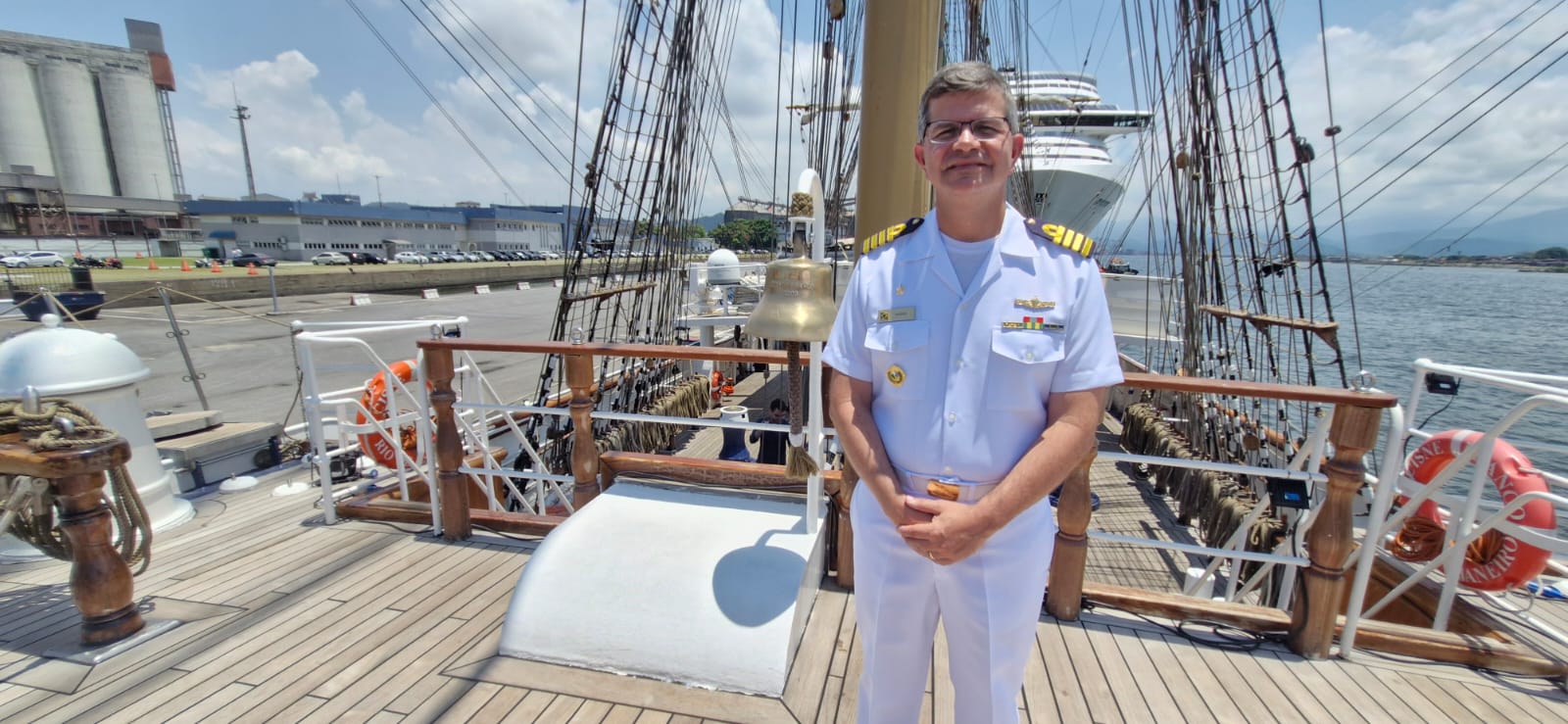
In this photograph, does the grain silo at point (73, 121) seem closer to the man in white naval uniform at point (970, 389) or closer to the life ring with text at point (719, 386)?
the life ring with text at point (719, 386)

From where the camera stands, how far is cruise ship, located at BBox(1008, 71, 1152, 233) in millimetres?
26625

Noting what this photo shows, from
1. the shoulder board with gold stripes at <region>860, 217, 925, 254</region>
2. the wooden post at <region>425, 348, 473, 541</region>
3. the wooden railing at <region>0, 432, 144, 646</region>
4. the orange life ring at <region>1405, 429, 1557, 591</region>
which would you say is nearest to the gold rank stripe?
the shoulder board with gold stripes at <region>860, 217, 925, 254</region>

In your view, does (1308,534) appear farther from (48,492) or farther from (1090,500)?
(48,492)

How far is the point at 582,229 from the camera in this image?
675 cm

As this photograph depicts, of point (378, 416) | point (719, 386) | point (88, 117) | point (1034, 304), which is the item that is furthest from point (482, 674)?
point (88, 117)

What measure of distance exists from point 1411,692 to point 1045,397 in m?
2.14

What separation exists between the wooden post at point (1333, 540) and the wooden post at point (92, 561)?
14.9 feet

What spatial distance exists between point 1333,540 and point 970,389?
1966mm

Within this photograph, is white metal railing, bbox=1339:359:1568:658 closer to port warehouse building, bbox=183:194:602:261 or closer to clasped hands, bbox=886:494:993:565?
clasped hands, bbox=886:494:993:565

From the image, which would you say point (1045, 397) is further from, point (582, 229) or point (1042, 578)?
point (582, 229)

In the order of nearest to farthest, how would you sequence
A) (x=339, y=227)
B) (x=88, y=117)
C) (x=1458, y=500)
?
(x=1458, y=500) → (x=339, y=227) → (x=88, y=117)

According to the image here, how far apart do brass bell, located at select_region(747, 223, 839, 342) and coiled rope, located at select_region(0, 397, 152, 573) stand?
8.55ft

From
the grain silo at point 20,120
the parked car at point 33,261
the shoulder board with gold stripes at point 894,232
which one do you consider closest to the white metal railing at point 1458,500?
the shoulder board with gold stripes at point 894,232

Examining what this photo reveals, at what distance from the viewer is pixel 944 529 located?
1.37 metres
